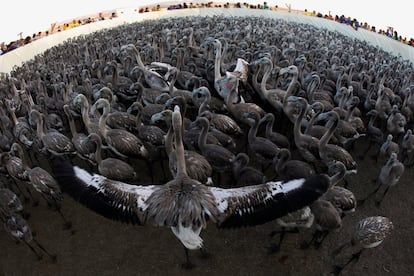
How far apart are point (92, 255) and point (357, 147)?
785 centimetres

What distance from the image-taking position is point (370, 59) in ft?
47.5

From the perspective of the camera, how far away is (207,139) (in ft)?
26.9

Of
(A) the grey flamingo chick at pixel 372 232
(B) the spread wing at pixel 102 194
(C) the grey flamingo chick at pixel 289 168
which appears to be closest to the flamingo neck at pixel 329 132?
(C) the grey flamingo chick at pixel 289 168

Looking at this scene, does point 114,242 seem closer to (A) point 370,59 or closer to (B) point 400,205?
(B) point 400,205

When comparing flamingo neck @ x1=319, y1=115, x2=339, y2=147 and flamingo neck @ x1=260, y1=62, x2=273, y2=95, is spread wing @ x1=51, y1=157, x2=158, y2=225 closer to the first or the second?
flamingo neck @ x1=319, y1=115, x2=339, y2=147

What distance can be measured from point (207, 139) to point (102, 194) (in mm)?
3111

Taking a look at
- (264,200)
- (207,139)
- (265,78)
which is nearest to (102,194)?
(264,200)

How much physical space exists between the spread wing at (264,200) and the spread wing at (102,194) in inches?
53.4

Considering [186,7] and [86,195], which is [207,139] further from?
[186,7]

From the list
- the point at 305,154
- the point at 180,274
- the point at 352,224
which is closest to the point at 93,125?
the point at 180,274

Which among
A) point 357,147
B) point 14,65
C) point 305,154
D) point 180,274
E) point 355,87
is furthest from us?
point 14,65

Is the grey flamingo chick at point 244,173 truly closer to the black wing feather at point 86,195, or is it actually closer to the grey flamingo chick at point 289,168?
the grey flamingo chick at point 289,168

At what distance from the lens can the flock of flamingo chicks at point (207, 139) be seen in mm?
5898

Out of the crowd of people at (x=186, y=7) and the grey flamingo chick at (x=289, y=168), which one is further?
the crowd of people at (x=186, y=7)
